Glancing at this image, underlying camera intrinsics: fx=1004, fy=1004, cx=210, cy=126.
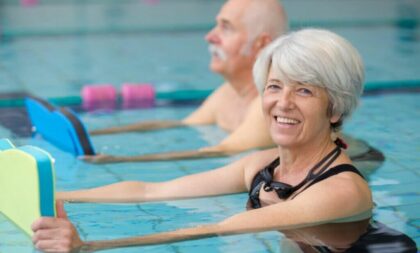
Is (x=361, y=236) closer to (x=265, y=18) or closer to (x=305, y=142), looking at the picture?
(x=305, y=142)

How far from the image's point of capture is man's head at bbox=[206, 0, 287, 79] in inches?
213

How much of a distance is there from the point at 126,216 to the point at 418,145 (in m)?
2.03

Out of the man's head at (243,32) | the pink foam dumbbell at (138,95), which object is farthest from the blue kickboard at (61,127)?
the pink foam dumbbell at (138,95)

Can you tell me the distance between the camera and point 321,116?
3.58 metres

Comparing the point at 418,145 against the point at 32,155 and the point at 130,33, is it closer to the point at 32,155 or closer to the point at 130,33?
the point at 32,155

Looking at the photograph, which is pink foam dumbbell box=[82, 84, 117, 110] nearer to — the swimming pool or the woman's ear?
the swimming pool

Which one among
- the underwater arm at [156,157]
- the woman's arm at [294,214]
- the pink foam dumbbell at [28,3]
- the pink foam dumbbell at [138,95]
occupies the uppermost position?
the woman's arm at [294,214]

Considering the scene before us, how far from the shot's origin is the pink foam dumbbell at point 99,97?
6804 millimetres

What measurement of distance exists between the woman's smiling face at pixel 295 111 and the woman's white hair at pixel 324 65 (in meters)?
0.03

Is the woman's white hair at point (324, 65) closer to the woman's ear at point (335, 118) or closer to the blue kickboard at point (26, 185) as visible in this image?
the woman's ear at point (335, 118)

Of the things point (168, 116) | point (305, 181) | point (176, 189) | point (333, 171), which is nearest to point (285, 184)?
point (305, 181)

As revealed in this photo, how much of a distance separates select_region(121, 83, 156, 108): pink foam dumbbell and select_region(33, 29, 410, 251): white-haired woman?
3170 millimetres

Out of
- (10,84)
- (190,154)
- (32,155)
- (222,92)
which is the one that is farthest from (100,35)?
(32,155)

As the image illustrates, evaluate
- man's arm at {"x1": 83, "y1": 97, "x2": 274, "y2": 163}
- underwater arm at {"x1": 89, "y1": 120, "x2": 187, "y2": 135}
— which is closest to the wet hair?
Answer: man's arm at {"x1": 83, "y1": 97, "x2": 274, "y2": 163}
